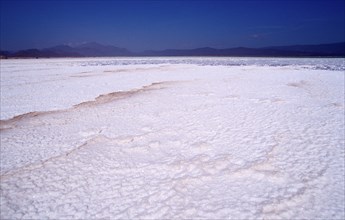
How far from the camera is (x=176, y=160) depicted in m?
3.71

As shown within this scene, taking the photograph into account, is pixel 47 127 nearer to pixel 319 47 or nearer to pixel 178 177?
pixel 178 177

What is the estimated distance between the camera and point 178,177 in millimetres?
3250

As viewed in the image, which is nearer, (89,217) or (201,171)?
(89,217)

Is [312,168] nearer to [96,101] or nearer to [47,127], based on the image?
[47,127]

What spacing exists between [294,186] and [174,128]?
240 centimetres

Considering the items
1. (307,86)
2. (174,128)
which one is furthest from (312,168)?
(307,86)

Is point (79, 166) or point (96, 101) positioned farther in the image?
point (96, 101)

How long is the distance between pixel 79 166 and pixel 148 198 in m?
1.20

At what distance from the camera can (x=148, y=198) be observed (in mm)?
2873

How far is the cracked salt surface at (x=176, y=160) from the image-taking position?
2.73 metres

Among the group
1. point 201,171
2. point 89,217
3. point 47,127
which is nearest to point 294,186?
point 201,171

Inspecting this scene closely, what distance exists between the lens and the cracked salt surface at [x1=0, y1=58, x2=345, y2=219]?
2727 millimetres

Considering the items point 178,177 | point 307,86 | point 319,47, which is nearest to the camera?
point 178,177

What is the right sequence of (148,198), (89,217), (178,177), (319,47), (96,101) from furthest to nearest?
(319,47) < (96,101) < (178,177) < (148,198) < (89,217)
